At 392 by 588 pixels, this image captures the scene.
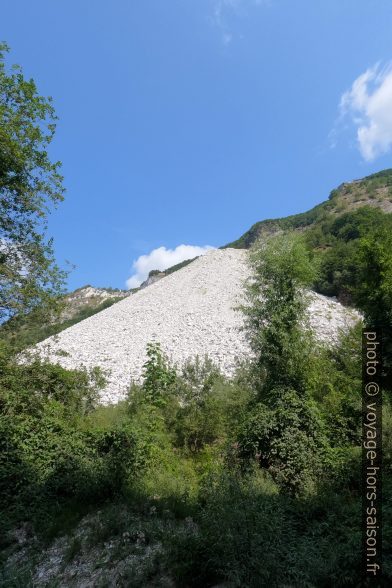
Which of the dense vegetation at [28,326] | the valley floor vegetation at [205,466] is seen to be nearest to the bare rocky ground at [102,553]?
the valley floor vegetation at [205,466]

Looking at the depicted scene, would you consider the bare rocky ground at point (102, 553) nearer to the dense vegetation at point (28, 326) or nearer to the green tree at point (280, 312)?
the dense vegetation at point (28, 326)

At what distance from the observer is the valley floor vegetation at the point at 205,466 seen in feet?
16.4

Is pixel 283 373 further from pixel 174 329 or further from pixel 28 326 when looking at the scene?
pixel 174 329

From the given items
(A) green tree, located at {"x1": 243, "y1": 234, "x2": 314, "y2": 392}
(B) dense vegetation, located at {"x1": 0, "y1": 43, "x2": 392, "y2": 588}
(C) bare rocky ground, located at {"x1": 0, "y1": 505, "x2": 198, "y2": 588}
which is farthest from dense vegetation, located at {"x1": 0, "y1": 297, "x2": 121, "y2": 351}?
(A) green tree, located at {"x1": 243, "y1": 234, "x2": 314, "y2": 392}

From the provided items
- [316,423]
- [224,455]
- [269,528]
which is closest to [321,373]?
[316,423]

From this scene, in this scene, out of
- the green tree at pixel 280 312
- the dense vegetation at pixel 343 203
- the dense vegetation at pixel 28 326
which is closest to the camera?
the dense vegetation at pixel 28 326

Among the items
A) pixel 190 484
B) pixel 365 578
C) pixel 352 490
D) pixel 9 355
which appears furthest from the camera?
pixel 9 355

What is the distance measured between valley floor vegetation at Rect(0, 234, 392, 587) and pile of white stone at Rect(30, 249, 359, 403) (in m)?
1.40

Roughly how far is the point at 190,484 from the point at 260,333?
416 centimetres

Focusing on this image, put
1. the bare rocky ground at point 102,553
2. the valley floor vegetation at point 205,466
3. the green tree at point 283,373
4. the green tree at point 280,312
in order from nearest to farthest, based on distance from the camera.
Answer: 1. the valley floor vegetation at point 205,466
2. the bare rocky ground at point 102,553
3. the green tree at point 283,373
4. the green tree at point 280,312

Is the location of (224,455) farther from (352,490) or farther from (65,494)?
(65,494)

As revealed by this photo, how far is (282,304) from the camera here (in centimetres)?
1065

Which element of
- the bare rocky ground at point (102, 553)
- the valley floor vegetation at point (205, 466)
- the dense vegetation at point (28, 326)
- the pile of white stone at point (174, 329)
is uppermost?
the pile of white stone at point (174, 329)

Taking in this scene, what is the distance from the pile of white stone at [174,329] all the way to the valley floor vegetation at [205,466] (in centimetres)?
140
